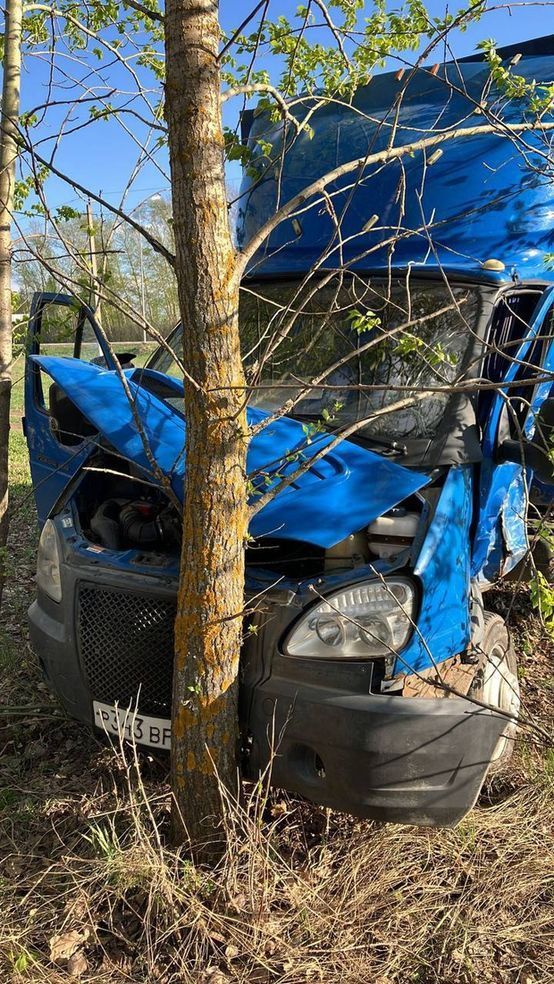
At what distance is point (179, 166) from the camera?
93.3 inches

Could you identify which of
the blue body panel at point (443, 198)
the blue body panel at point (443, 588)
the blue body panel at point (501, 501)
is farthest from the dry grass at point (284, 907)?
the blue body panel at point (443, 198)

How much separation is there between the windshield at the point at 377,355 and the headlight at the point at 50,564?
113 centimetres

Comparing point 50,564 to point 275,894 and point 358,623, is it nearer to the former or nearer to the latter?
point 358,623

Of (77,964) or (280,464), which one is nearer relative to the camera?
(77,964)

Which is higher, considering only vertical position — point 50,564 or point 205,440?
point 205,440

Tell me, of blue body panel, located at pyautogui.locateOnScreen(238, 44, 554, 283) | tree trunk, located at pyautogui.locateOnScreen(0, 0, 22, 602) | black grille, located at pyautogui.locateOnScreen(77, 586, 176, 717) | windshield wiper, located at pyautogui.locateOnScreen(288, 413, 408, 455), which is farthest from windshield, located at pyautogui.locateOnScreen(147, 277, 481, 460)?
tree trunk, located at pyautogui.locateOnScreen(0, 0, 22, 602)

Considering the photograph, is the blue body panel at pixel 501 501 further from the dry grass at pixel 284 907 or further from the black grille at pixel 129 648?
the black grille at pixel 129 648

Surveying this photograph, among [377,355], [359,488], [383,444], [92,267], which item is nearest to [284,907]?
[359,488]

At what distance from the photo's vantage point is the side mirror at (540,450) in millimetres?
2822

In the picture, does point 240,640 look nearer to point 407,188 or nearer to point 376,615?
point 376,615

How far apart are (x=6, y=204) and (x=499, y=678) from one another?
11.2ft

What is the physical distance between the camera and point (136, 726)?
2.90 meters

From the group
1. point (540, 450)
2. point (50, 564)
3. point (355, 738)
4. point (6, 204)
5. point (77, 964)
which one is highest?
point (6, 204)

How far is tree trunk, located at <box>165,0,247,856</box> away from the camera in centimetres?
233
